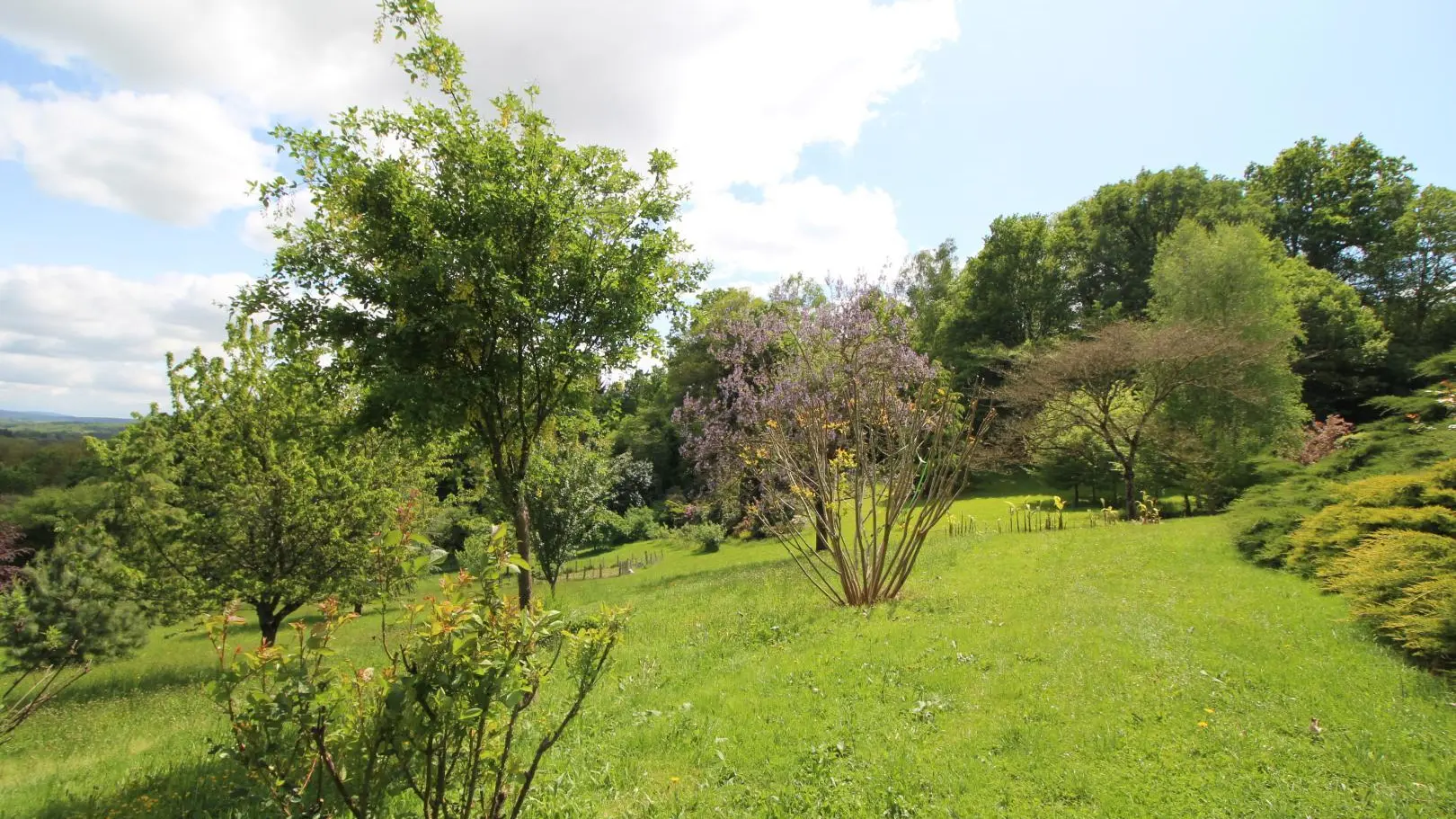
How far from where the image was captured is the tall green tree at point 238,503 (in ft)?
36.0

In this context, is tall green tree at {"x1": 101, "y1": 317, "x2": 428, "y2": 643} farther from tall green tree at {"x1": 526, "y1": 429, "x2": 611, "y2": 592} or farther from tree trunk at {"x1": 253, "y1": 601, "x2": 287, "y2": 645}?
tall green tree at {"x1": 526, "y1": 429, "x2": 611, "y2": 592}

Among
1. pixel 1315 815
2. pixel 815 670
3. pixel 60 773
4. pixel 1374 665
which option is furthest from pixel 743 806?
pixel 60 773

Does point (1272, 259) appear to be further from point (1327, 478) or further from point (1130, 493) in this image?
point (1327, 478)

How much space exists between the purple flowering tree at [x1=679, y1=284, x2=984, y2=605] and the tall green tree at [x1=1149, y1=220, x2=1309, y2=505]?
900 cm

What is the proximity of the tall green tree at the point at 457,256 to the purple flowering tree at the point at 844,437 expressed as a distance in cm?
413

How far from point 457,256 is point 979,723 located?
5946 mm

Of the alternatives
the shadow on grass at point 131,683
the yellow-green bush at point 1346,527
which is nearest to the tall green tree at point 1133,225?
the yellow-green bush at point 1346,527

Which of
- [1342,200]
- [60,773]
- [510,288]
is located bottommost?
[60,773]

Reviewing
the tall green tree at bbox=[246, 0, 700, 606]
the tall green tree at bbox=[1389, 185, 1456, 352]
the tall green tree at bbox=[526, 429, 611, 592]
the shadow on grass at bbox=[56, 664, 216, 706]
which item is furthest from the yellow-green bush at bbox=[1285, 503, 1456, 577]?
the tall green tree at bbox=[1389, 185, 1456, 352]

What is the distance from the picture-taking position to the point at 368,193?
5777 mm

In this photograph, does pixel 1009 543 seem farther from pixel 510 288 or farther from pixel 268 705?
pixel 268 705

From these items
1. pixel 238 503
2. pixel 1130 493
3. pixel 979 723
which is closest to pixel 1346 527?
pixel 979 723

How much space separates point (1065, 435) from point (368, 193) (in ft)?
77.5

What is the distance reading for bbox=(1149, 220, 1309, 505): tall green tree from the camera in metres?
18.5
